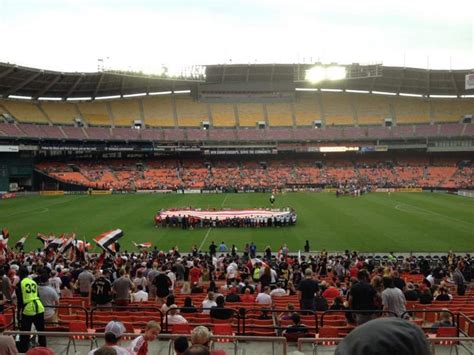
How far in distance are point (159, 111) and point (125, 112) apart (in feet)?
19.0

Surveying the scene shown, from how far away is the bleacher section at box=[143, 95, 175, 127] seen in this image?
8011 centimetres

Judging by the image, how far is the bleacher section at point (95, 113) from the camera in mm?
76581

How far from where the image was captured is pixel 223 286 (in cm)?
1541

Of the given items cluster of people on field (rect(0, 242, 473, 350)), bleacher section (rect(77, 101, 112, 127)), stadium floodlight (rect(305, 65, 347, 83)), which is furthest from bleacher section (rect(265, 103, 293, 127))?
cluster of people on field (rect(0, 242, 473, 350))

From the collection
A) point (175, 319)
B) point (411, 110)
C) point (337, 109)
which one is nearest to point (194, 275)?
point (175, 319)

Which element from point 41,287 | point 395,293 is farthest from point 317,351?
point 41,287

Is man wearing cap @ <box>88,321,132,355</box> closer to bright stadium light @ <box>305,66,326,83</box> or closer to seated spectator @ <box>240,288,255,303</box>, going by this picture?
seated spectator @ <box>240,288,255,303</box>

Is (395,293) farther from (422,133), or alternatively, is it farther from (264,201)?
(422,133)

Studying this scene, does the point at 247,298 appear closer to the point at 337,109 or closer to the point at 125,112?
the point at 125,112

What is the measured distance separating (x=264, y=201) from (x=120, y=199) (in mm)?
17056

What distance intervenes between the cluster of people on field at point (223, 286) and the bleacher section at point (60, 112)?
56113 mm

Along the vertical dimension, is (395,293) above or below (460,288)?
above

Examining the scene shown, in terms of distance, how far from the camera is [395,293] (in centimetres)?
921

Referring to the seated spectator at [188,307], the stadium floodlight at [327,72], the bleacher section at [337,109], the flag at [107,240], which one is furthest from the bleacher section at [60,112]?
the seated spectator at [188,307]
